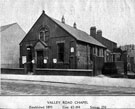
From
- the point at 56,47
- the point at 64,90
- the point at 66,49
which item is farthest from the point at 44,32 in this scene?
the point at 64,90

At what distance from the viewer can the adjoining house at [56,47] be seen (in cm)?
1088

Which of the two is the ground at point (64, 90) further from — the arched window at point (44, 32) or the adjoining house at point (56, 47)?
the arched window at point (44, 32)

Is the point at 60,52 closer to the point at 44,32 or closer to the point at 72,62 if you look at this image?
the point at 72,62

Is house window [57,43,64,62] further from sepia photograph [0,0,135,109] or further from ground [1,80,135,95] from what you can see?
ground [1,80,135,95]

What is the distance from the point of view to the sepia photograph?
17.9 feet

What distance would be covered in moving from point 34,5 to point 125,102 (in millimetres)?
5036

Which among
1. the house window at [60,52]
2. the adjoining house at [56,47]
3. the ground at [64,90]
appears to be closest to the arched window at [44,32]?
the adjoining house at [56,47]

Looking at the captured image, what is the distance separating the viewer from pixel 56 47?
11867 mm

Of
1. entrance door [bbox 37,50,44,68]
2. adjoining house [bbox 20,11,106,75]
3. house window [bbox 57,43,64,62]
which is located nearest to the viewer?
adjoining house [bbox 20,11,106,75]

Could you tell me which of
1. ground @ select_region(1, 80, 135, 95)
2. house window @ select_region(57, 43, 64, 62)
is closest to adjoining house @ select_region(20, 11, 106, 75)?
house window @ select_region(57, 43, 64, 62)

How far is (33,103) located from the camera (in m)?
4.26

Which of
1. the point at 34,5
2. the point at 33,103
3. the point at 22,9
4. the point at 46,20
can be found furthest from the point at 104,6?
the point at 46,20

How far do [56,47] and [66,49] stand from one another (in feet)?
3.42

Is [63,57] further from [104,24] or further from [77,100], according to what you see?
[77,100]
